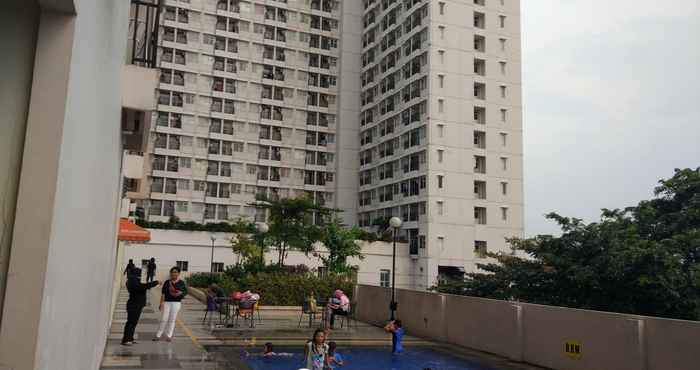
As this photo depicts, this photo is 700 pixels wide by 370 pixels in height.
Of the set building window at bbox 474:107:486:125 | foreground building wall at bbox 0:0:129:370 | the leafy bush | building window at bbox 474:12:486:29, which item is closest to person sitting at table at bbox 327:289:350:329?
the leafy bush

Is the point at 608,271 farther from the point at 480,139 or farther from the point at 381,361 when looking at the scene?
the point at 480,139

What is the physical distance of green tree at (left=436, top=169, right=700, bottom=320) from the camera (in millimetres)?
21047

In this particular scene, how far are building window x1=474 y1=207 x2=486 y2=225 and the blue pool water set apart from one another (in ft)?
133

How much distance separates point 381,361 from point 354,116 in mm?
56761

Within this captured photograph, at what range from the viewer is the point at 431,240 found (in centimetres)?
5256

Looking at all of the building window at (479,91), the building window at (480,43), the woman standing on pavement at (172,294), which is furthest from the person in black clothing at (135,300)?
the building window at (480,43)

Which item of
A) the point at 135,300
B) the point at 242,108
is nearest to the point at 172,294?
the point at 135,300

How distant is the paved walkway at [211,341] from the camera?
11.7 m

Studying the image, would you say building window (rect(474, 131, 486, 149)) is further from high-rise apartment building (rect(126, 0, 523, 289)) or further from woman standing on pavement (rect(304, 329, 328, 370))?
woman standing on pavement (rect(304, 329, 328, 370))

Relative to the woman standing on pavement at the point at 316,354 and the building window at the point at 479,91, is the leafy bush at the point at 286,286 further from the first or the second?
the building window at the point at 479,91

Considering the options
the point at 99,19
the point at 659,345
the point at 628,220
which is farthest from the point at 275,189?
the point at 99,19

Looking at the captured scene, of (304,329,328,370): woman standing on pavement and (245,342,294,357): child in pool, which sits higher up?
(304,329,328,370): woman standing on pavement

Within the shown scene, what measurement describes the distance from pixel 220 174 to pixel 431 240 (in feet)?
86.2

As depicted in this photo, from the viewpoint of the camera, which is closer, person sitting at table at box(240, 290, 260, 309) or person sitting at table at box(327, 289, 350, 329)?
person sitting at table at box(240, 290, 260, 309)
